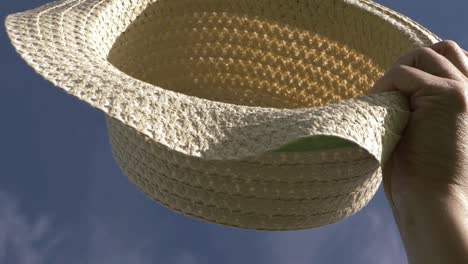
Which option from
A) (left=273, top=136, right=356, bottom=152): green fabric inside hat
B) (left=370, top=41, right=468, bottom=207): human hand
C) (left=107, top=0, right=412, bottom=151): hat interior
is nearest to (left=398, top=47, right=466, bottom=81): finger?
(left=370, top=41, right=468, bottom=207): human hand

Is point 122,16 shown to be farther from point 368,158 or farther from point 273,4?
point 368,158

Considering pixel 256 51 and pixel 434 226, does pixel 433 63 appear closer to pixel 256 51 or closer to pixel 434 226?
pixel 434 226

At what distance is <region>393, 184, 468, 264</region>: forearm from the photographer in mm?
573

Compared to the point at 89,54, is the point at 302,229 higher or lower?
lower

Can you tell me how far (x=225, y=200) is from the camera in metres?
0.79

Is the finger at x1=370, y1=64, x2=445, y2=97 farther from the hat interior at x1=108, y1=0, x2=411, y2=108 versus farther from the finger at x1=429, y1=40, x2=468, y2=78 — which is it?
the hat interior at x1=108, y1=0, x2=411, y2=108

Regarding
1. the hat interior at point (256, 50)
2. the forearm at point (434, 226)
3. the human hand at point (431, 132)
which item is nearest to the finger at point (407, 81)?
the human hand at point (431, 132)

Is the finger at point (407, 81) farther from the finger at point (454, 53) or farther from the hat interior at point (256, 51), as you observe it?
the hat interior at point (256, 51)

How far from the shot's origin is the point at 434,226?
0.59 m

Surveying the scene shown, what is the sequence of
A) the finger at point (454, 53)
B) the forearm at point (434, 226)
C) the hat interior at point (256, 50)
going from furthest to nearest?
the hat interior at point (256, 50)
the finger at point (454, 53)
the forearm at point (434, 226)

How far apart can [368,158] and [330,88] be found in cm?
46

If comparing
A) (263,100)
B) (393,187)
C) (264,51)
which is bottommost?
(263,100)

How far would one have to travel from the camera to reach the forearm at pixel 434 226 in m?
0.57

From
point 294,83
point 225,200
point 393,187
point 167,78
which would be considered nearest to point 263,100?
point 294,83
